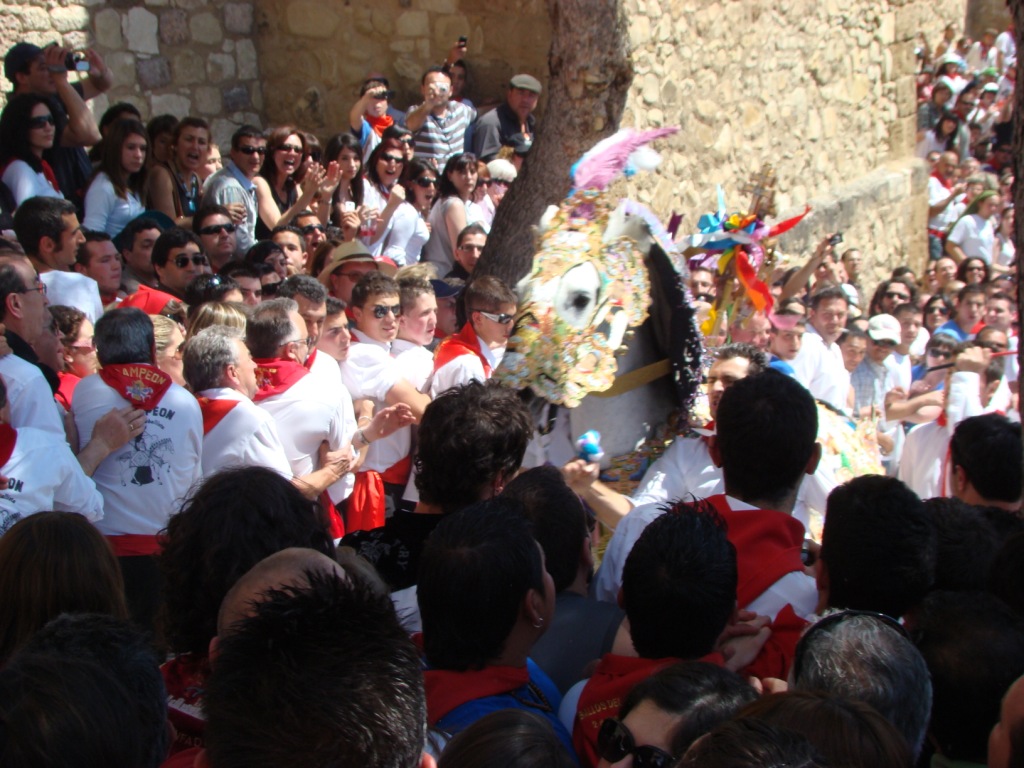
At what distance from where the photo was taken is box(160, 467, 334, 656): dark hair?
2.40 meters

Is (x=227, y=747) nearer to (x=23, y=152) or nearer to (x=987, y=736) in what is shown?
(x=987, y=736)

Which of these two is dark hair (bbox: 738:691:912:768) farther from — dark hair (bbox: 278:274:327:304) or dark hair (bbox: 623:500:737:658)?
dark hair (bbox: 278:274:327:304)

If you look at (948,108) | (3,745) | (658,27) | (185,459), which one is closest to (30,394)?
(185,459)

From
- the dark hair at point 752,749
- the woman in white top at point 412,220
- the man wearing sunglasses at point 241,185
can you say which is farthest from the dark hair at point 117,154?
the dark hair at point 752,749

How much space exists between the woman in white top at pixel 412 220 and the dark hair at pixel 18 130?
7.76 feet

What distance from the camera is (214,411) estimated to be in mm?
4262

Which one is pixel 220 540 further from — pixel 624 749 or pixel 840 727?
pixel 840 727

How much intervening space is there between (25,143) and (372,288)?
2.50 metres

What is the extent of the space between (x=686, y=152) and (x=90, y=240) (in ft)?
19.1

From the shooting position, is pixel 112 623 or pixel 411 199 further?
pixel 411 199

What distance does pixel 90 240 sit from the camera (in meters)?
5.62

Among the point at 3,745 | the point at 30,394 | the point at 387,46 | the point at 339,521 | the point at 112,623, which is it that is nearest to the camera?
the point at 3,745

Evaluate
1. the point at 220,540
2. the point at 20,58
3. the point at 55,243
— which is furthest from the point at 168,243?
the point at 220,540

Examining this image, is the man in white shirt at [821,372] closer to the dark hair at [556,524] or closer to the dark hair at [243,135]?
the dark hair at [556,524]
